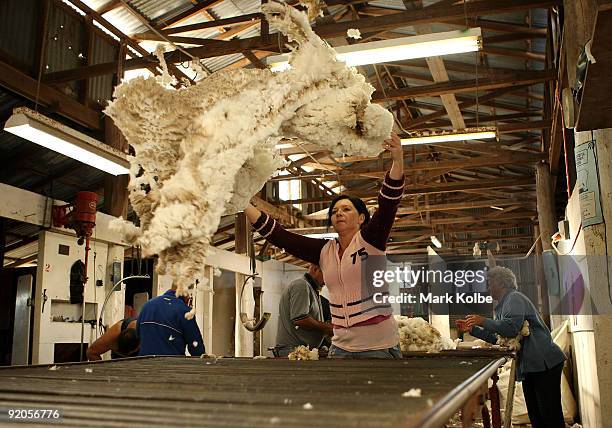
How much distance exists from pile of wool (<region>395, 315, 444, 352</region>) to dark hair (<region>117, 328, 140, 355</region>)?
73.4 inches

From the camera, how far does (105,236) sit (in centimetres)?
668

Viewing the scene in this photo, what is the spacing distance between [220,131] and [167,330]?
2.04m

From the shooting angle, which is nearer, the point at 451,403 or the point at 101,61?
the point at 451,403

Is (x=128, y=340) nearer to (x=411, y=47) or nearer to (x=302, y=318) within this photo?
(x=302, y=318)

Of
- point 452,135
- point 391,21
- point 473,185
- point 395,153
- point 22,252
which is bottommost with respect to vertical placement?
point 395,153

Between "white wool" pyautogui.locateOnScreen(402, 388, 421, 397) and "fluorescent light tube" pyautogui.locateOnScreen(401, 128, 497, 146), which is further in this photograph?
"fluorescent light tube" pyautogui.locateOnScreen(401, 128, 497, 146)

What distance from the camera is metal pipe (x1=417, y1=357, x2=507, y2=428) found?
0.95 meters

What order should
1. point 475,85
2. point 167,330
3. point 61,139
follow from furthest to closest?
1. point 475,85
2. point 61,139
3. point 167,330

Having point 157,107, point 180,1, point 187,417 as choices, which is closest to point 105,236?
point 180,1

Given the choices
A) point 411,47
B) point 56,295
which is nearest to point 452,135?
point 411,47

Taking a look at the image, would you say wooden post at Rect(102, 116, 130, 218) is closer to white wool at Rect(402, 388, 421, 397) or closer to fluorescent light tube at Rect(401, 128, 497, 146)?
fluorescent light tube at Rect(401, 128, 497, 146)

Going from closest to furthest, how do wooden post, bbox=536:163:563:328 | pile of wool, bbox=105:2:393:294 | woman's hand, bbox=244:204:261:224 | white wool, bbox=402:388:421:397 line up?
1. white wool, bbox=402:388:421:397
2. pile of wool, bbox=105:2:393:294
3. woman's hand, bbox=244:204:261:224
4. wooden post, bbox=536:163:563:328

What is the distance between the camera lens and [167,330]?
11.5 feet

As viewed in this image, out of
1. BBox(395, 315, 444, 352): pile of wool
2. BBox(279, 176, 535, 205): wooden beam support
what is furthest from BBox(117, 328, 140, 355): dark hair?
BBox(279, 176, 535, 205): wooden beam support
